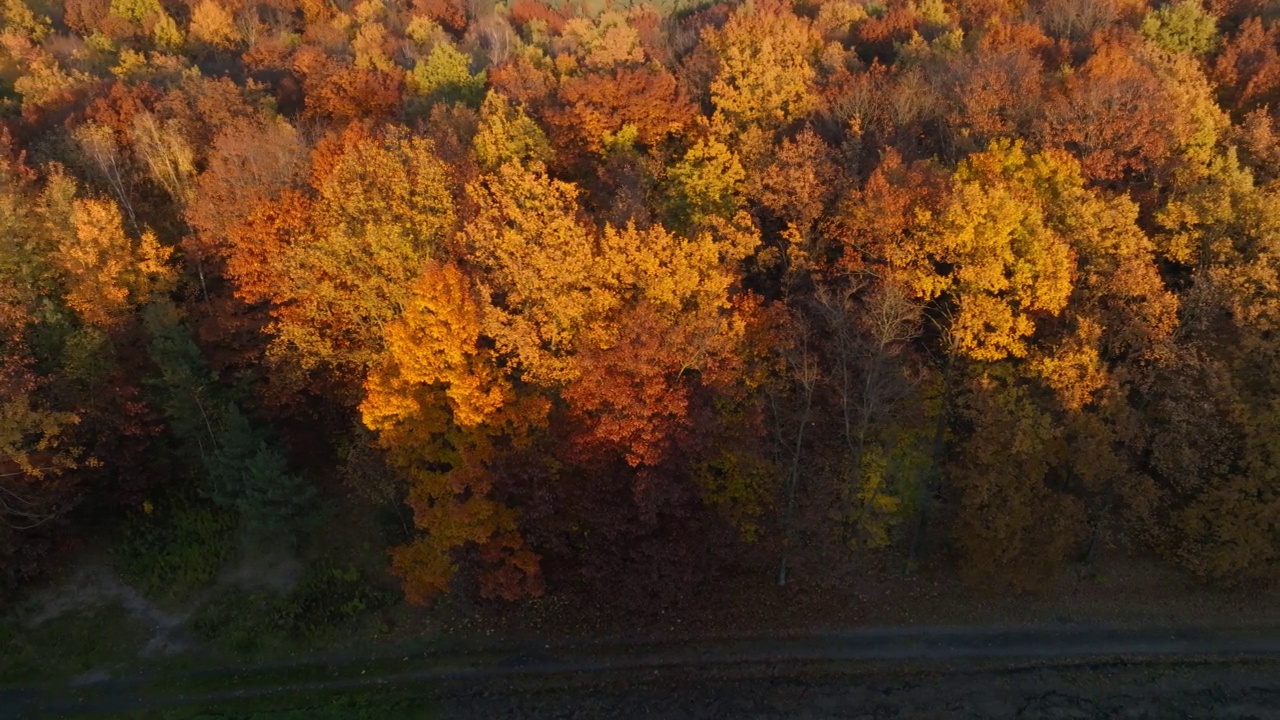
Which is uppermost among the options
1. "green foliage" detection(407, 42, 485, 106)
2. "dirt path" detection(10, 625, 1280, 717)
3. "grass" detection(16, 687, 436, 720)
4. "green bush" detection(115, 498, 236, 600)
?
"green foliage" detection(407, 42, 485, 106)

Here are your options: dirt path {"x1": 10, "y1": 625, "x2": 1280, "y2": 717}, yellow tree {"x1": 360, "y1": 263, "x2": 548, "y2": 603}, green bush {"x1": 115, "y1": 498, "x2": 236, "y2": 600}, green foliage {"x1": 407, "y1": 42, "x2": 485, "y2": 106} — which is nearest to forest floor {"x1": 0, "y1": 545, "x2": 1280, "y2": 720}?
dirt path {"x1": 10, "y1": 625, "x2": 1280, "y2": 717}

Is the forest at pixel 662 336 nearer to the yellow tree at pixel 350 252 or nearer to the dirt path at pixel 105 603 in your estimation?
the yellow tree at pixel 350 252

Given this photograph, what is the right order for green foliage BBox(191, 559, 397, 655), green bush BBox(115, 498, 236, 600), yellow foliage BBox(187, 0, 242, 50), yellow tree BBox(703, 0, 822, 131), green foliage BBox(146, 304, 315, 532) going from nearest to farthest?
1. green foliage BBox(191, 559, 397, 655)
2. green foliage BBox(146, 304, 315, 532)
3. green bush BBox(115, 498, 236, 600)
4. yellow tree BBox(703, 0, 822, 131)
5. yellow foliage BBox(187, 0, 242, 50)

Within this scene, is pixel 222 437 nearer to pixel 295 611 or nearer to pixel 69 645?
pixel 295 611

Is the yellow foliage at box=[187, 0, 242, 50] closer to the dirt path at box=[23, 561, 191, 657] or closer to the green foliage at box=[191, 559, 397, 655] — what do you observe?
the dirt path at box=[23, 561, 191, 657]

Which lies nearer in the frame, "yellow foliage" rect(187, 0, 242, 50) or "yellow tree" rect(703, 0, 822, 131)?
"yellow tree" rect(703, 0, 822, 131)
